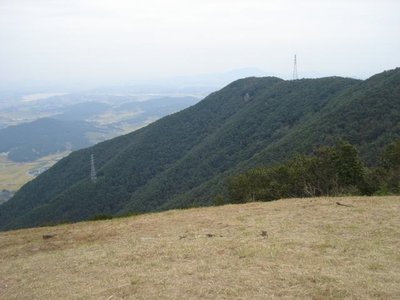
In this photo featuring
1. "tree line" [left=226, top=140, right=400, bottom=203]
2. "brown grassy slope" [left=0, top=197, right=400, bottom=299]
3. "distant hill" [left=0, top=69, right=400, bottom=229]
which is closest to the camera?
"brown grassy slope" [left=0, top=197, right=400, bottom=299]

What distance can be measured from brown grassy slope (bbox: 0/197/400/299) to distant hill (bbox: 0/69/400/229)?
3097cm

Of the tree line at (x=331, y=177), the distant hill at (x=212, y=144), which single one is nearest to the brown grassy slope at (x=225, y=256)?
the tree line at (x=331, y=177)

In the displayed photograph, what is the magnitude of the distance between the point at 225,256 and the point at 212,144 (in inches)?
3241

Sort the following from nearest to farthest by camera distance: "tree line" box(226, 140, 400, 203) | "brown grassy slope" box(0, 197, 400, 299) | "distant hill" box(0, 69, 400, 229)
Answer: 1. "brown grassy slope" box(0, 197, 400, 299)
2. "tree line" box(226, 140, 400, 203)
3. "distant hill" box(0, 69, 400, 229)

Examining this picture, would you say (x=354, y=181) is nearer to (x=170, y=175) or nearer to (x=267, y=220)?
(x=267, y=220)

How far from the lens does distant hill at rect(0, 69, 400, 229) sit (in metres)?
59.2

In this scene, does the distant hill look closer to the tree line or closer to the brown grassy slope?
the tree line

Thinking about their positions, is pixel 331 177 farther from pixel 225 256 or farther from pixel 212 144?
pixel 212 144

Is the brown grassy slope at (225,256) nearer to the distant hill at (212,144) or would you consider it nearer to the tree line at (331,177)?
the tree line at (331,177)

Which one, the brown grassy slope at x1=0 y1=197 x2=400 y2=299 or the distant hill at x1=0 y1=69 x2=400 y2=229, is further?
the distant hill at x1=0 y1=69 x2=400 y2=229

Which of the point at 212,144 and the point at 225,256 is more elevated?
the point at 225,256

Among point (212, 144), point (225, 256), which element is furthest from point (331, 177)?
point (212, 144)

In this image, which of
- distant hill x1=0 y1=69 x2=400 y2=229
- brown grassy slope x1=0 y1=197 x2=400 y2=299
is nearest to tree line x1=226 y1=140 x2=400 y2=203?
brown grassy slope x1=0 y1=197 x2=400 y2=299

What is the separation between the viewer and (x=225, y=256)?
11438 mm
